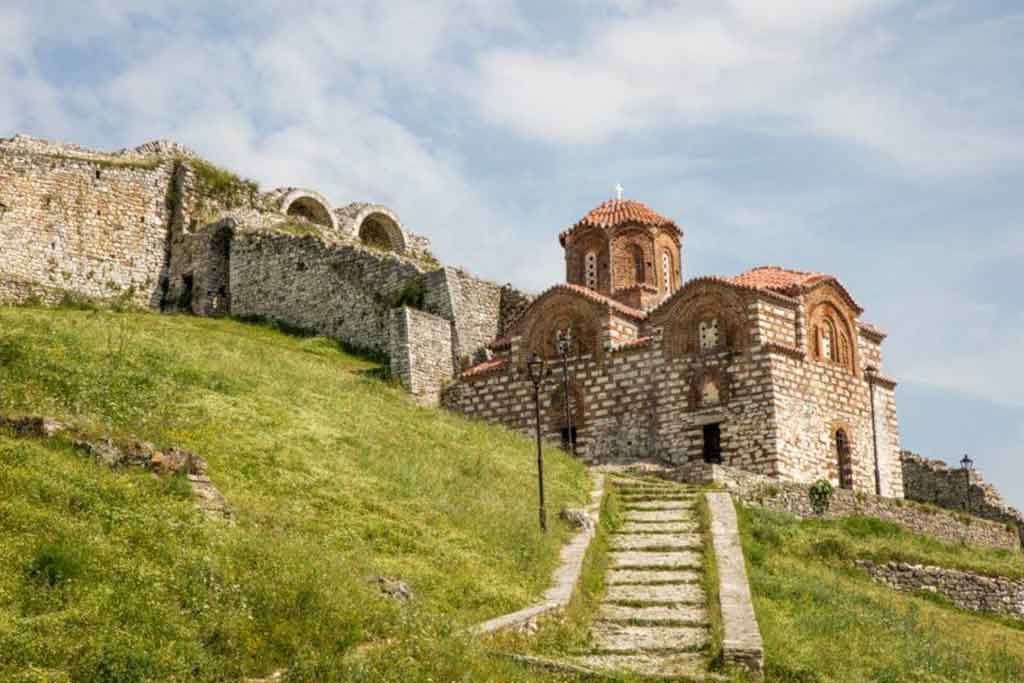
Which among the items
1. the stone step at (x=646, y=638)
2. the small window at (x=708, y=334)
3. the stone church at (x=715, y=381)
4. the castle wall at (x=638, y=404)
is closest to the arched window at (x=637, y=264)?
the stone church at (x=715, y=381)

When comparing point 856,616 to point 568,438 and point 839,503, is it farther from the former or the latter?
point 568,438

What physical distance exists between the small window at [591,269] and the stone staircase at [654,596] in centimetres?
1039

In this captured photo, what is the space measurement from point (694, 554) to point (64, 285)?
1944cm

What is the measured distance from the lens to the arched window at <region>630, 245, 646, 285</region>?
110ft

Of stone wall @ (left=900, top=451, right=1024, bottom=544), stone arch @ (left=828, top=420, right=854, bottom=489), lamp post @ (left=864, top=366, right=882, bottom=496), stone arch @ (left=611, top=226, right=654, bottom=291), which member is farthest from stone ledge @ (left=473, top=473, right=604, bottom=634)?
stone wall @ (left=900, top=451, right=1024, bottom=544)

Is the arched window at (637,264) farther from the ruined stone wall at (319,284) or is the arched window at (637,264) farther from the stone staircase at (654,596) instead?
the stone staircase at (654,596)

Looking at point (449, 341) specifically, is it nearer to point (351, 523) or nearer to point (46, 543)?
point (351, 523)

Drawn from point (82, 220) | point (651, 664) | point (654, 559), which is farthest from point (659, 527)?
point (82, 220)

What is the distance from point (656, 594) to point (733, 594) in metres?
1.05

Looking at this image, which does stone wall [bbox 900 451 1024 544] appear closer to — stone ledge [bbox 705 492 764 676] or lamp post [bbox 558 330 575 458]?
lamp post [bbox 558 330 575 458]

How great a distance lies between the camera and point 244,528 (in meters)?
14.2

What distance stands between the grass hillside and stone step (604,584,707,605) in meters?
0.97

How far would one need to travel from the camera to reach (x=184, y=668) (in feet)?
35.5

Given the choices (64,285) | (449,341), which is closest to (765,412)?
(449,341)
